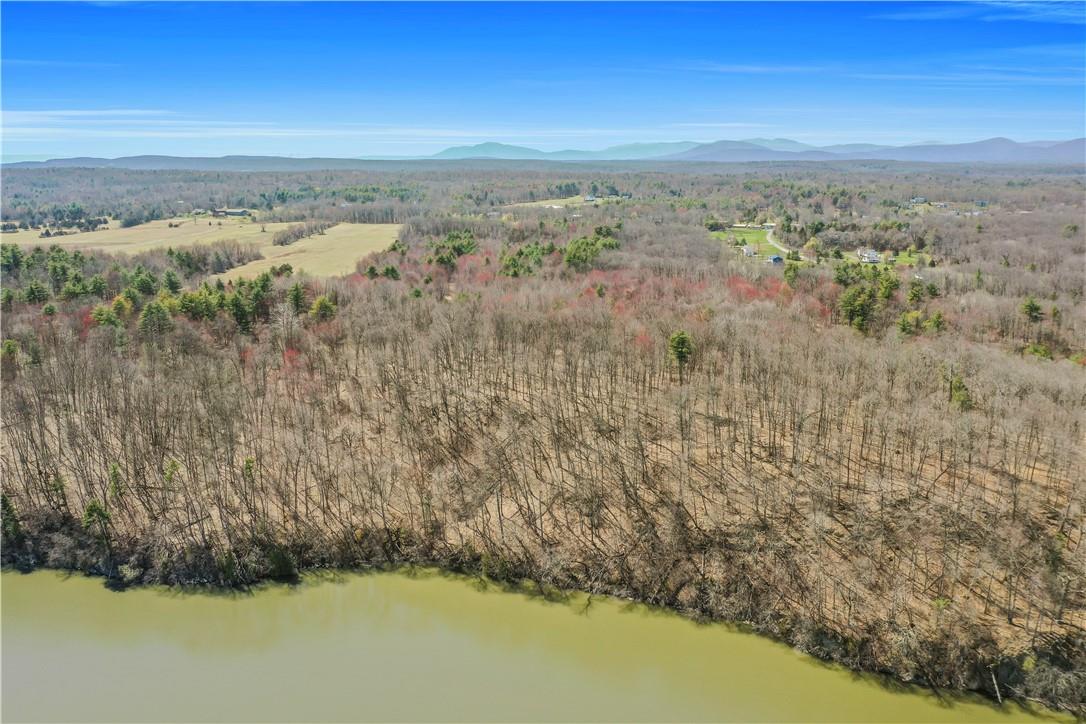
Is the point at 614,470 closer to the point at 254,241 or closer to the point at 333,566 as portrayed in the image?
the point at 333,566

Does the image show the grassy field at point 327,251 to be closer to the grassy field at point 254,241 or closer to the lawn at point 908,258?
the grassy field at point 254,241

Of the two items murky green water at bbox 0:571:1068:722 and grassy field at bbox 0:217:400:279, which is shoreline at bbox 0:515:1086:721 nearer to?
murky green water at bbox 0:571:1068:722

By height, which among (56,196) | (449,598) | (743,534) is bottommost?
(449,598)

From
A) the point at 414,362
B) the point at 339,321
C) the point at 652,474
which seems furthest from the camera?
the point at 339,321

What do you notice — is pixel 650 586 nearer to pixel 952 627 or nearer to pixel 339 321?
pixel 952 627

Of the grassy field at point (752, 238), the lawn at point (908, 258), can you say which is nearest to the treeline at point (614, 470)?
the lawn at point (908, 258)

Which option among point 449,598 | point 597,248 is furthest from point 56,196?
point 449,598

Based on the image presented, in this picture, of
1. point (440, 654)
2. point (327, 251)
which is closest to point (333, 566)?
point (440, 654)
